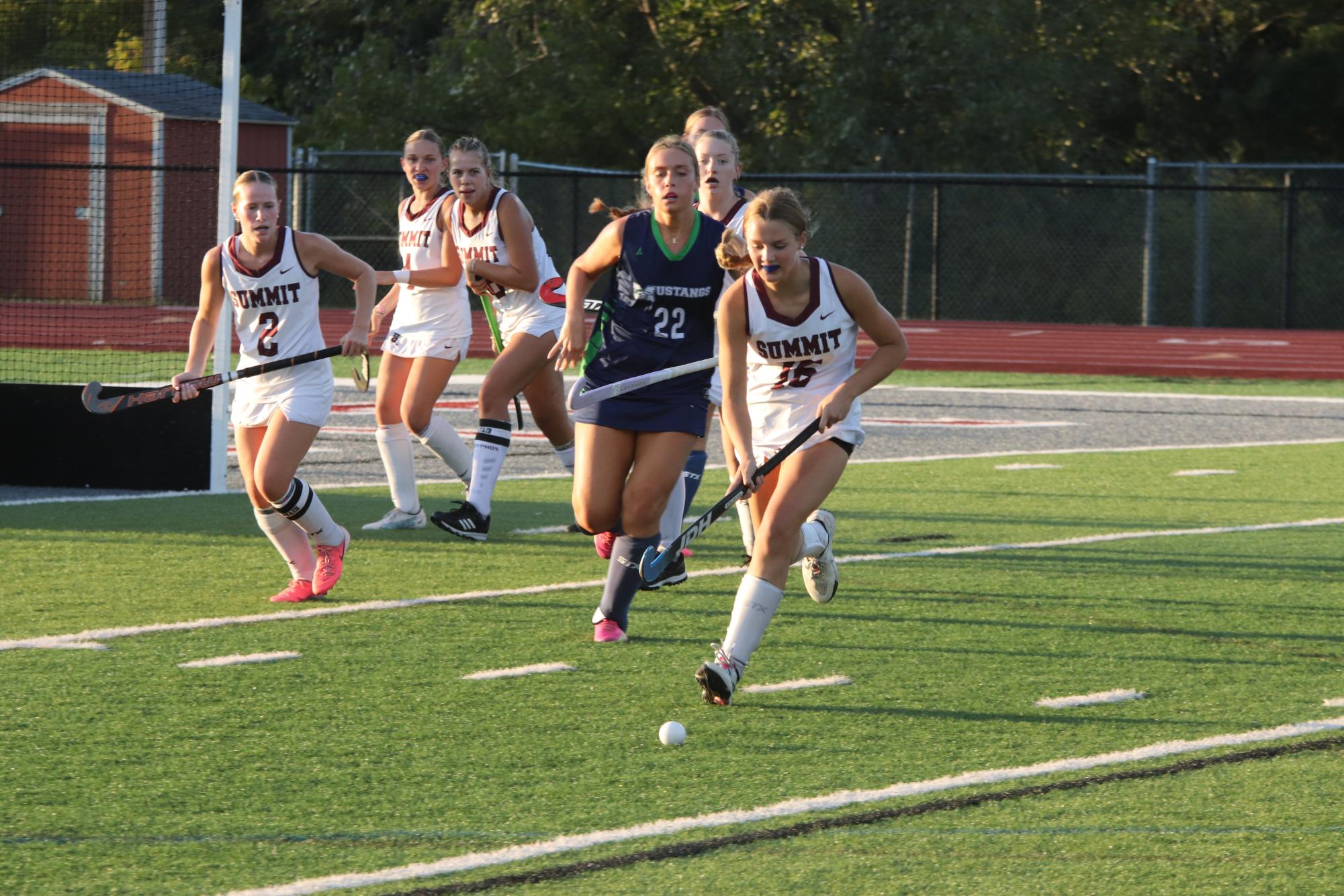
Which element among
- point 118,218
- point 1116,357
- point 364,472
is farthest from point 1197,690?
point 1116,357

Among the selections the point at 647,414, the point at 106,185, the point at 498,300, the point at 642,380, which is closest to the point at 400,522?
the point at 498,300

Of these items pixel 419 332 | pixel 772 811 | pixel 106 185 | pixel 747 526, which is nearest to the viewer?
pixel 772 811

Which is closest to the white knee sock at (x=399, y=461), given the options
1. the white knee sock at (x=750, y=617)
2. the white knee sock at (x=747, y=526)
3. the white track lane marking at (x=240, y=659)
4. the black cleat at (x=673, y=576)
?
the black cleat at (x=673, y=576)

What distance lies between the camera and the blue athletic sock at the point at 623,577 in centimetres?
659

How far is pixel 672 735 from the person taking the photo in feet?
17.0

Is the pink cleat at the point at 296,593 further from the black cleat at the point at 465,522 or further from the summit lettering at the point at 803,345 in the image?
the summit lettering at the point at 803,345

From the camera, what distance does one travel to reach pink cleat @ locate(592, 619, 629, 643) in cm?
662

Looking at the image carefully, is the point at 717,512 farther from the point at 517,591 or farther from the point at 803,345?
the point at 517,591

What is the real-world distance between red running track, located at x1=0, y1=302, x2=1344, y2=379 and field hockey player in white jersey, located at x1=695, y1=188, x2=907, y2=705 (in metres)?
10.5

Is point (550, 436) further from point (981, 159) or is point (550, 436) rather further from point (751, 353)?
point (981, 159)

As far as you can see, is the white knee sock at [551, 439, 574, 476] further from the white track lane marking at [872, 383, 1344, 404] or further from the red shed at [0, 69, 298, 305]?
the white track lane marking at [872, 383, 1344, 404]

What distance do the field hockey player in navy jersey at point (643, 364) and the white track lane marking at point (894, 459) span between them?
4.41 meters

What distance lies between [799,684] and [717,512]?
62cm

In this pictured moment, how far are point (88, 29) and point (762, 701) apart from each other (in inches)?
289
